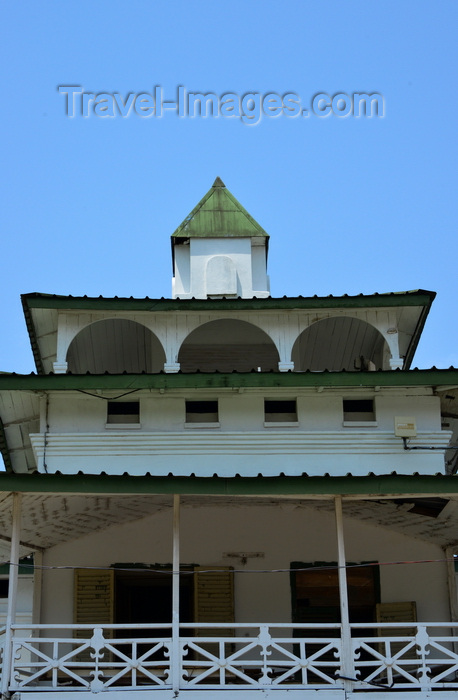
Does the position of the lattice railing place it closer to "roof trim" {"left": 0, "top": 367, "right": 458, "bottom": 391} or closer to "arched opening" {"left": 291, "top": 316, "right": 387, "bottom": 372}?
"roof trim" {"left": 0, "top": 367, "right": 458, "bottom": 391}

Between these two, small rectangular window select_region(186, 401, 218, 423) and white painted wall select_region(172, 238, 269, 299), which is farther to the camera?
white painted wall select_region(172, 238, 269, 299)

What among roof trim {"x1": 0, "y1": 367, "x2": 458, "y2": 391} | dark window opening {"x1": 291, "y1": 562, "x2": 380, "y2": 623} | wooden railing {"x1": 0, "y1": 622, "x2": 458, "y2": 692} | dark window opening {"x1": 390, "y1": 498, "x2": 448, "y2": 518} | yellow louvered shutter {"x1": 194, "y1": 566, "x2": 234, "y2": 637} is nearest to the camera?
wooden railing {"x1": 0, "y1": 622, "x2": 458, "y2": 692}

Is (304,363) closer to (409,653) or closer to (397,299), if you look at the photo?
(397,299)

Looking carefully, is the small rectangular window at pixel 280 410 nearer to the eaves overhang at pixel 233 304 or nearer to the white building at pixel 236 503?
the white building at pixel 236 503

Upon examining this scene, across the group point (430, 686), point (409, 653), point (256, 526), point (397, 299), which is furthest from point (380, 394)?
point (430, 686)

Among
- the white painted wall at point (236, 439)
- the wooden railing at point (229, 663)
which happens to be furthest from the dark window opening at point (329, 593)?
the white painted wall at point (236, 439)

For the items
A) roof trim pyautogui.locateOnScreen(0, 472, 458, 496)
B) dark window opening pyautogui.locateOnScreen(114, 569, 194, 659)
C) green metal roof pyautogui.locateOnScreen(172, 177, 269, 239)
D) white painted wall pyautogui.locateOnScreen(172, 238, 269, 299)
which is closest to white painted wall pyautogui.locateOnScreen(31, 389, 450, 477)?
dark window opening pyautogui.locateOnScreen(114, 569, 194, 659)

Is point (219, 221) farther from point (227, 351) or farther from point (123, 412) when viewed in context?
point (123, 412)

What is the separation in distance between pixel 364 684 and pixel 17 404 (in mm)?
10022

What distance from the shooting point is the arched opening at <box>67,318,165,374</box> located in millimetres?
25047

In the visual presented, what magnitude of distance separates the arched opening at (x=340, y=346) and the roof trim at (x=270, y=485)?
7.02 metres

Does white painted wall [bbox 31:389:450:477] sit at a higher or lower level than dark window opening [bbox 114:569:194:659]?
higher

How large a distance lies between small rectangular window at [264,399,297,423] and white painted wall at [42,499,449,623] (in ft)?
6.66

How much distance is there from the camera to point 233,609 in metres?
21.0
